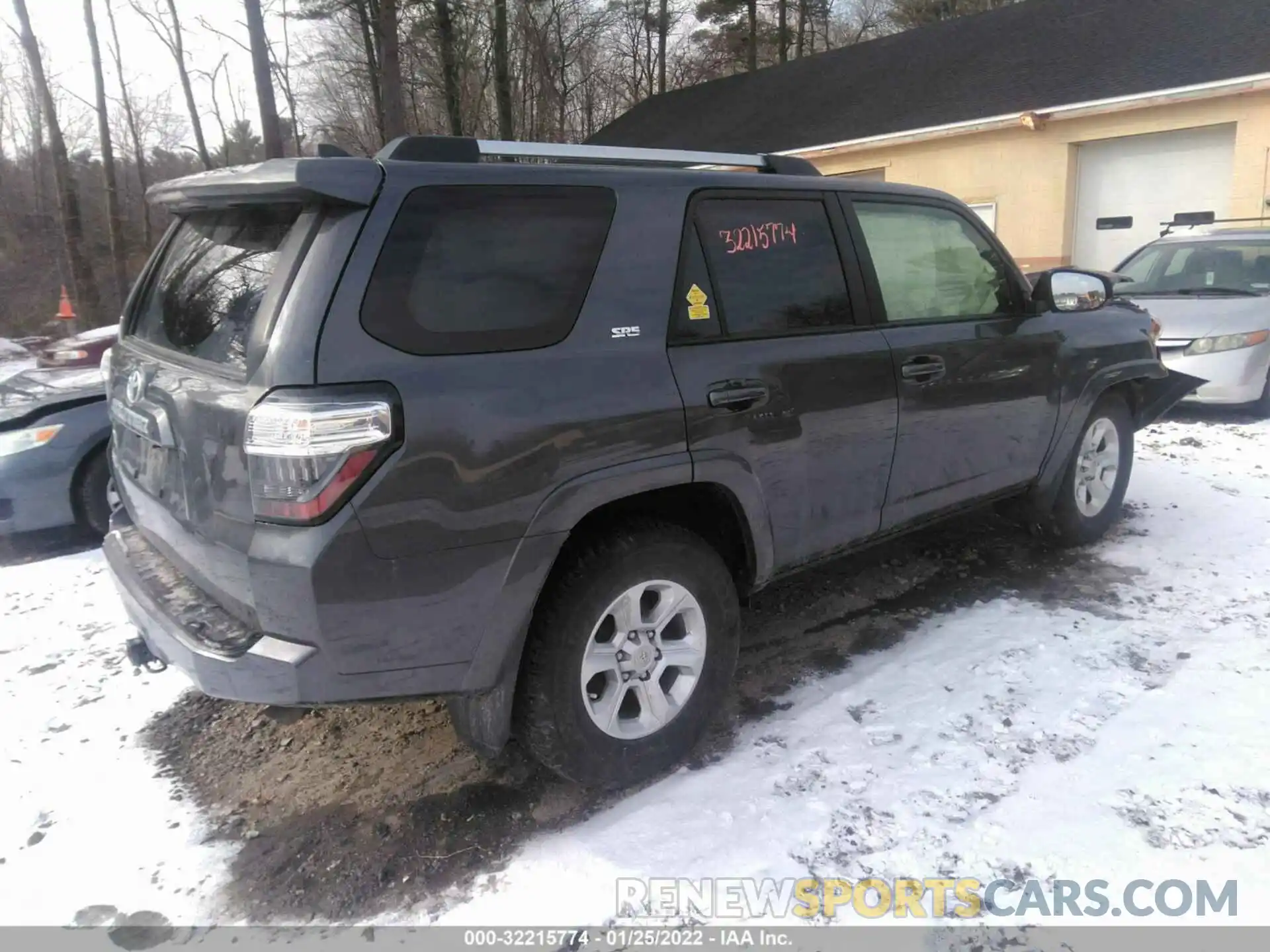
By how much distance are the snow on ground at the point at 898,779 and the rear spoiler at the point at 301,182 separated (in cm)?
188

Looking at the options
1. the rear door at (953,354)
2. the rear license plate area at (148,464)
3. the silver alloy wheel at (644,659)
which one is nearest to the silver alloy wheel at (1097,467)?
the rear door at (953,354)

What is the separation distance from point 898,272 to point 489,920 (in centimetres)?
283

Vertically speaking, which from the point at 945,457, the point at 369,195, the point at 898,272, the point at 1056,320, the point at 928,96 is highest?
the point at 928,96

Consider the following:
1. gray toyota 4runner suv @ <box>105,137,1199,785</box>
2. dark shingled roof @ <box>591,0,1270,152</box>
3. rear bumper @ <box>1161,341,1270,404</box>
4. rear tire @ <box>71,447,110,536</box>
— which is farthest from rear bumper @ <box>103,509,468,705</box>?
dark shingled roof @ <box>591,0,1270,152</box>

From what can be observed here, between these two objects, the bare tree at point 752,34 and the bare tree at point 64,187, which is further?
the bare tree at point 752,34

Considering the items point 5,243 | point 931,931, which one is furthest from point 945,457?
point 5,243

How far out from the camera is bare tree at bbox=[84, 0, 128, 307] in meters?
24.1

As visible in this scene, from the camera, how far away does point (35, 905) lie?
2.48 meters

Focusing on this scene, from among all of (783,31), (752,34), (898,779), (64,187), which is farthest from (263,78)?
(783,31)

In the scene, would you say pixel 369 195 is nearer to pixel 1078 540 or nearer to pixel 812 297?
pixel 812 297

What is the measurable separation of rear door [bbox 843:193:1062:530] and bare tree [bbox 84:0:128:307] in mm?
24680

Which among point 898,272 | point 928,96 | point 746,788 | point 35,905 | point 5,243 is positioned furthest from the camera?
point 5,243

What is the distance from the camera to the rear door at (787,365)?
295cm

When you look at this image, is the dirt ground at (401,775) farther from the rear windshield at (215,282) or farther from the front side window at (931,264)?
the front side window at (931,264)
